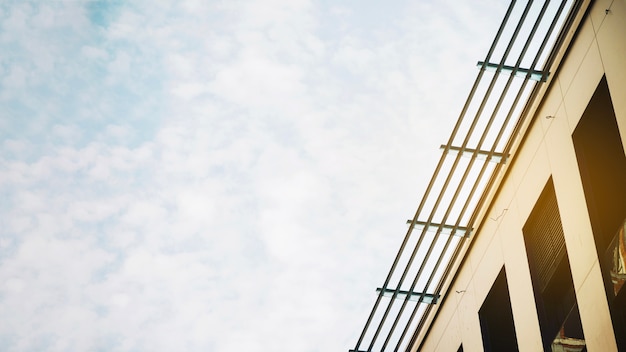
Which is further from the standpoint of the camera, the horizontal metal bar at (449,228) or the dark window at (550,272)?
the horizontal metal bar at (449,228)

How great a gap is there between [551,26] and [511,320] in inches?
336

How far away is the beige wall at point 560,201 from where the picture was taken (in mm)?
14078

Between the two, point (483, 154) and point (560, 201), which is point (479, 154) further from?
point (560, 201)

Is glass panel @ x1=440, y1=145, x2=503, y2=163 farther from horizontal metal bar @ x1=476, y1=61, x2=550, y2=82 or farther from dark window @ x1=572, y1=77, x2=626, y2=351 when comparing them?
dark window @ x1=572, y1=77, x2=626, y2=351

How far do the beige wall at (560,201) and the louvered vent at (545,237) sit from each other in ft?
0.74

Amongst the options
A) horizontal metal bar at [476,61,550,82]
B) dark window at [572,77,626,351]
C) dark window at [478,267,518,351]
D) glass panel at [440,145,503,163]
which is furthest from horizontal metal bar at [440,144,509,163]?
dark window at [572,77,626,351]

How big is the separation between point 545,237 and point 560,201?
170cm

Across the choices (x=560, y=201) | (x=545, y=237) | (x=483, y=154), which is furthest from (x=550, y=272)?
(x=483, y=154)

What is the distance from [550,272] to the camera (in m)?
17.0

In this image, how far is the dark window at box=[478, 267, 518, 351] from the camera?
2023cm

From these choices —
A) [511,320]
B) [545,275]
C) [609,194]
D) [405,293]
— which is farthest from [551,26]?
[405,293]

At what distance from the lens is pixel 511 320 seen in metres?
20.5

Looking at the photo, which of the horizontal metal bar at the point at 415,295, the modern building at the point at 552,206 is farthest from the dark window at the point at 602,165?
the horizontal metal bar at the point at 415,295

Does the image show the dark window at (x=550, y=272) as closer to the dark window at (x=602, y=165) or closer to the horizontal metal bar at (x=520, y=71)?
the dark window at (x=602, y=165)
